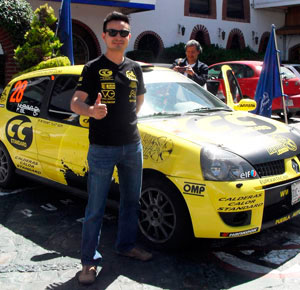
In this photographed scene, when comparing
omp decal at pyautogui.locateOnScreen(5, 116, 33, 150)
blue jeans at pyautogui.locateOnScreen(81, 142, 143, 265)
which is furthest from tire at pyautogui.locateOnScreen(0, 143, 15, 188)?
blue jeans at pyautogui.locateOnScreen(81, 142, 143, 265)

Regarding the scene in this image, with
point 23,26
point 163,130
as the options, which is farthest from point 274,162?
point 23,26

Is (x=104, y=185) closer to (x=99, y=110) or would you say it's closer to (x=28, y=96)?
(x=99, y=110)

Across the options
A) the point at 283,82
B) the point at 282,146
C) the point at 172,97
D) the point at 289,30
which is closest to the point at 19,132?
the point at 172,97

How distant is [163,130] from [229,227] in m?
0.96

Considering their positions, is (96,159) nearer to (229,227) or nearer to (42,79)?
(229,227)

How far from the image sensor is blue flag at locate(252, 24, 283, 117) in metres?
7.71

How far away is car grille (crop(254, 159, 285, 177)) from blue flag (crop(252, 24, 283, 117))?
425cm

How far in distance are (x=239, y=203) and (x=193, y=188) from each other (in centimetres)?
36

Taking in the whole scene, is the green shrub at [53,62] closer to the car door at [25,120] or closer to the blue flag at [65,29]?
the blue flag at [65,29]

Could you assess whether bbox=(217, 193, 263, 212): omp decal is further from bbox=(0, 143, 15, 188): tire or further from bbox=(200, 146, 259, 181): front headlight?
bbox=(0, 143, 15, 188): tire

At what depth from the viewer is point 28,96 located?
5047 mm

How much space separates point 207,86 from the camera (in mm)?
6250

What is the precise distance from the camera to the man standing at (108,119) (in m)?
3.03

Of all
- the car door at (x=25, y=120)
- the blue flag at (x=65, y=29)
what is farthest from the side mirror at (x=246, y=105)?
the blue flag at (x=65, y=29)
